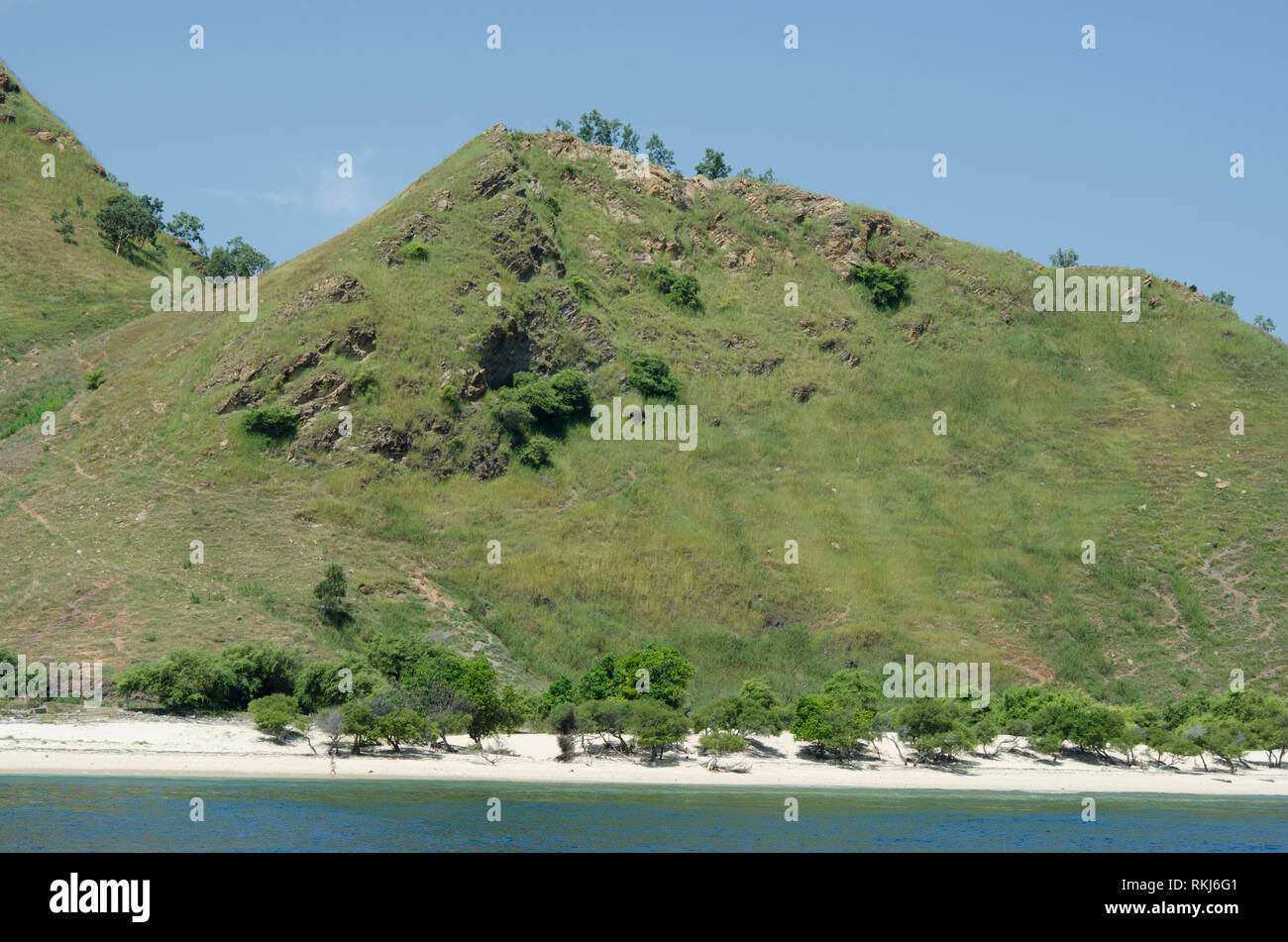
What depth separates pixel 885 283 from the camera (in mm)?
100375

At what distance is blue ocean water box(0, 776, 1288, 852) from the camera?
2825 centimetres

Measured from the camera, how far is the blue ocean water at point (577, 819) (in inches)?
1112

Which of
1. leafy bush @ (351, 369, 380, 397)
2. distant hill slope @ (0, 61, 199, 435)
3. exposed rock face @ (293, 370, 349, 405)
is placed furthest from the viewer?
distant hill slope @ (0, 61, 199, 435)

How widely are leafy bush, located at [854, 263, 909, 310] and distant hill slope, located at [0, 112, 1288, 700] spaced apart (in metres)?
0.90

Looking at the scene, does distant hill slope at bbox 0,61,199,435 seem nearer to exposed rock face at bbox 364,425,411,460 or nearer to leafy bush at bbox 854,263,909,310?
exposed rock face at bbox 364,425,411,460

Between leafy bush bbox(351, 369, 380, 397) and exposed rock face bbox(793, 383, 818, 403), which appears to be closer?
leafy bush bbox(351, 369, 380, 397)

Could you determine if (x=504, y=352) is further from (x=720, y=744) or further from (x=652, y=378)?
(x=720, y=744)

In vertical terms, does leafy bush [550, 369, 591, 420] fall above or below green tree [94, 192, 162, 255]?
below

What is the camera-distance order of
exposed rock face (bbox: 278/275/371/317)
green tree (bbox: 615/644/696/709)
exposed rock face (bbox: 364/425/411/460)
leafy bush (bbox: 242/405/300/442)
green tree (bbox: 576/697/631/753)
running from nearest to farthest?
green tree (bbox: 576/697/631/753)
green tree (bbox: 615/644/696/709)
leafy bush (bbox: 242/405/300/442)
exposed rock face (bbox: 364/425/411/460)
exposed rock face (bbox: 278/275/371/317)

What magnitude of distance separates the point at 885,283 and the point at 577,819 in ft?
251

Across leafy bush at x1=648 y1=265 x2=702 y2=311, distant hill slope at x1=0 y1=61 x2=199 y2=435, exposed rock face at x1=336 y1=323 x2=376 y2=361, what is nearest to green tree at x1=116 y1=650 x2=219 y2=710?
exposed rock face at x1=336 y1=323 x2=376 y2=361
